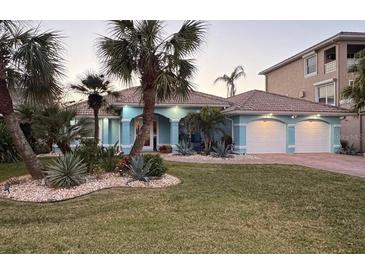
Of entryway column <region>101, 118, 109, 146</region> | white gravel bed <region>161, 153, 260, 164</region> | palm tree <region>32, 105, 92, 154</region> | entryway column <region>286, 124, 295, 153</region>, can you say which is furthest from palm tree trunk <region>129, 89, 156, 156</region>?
entryway column <region>101, 118, 109, 146</region>

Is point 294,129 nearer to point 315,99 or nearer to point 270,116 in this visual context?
point 270,116

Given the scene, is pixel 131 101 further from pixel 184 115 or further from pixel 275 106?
pixel 275 106

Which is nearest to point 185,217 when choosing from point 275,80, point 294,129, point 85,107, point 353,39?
point 294,129

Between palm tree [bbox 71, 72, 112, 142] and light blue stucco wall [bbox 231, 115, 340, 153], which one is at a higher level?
palm tree [bbox 71, 72, 112, 142]

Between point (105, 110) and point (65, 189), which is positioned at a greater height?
point (105, 110)

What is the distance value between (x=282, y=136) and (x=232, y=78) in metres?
17.8

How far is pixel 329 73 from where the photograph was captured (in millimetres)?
26672

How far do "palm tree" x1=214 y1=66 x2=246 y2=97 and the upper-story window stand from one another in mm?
9307

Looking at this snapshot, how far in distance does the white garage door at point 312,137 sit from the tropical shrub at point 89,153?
16479 mm

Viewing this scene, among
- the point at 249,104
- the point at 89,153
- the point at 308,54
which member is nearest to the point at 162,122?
the point at 249,104

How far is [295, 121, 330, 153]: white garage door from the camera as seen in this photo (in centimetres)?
2300

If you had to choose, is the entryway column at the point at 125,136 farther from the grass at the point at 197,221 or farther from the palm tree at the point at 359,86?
the palm tree at the point at 359,86

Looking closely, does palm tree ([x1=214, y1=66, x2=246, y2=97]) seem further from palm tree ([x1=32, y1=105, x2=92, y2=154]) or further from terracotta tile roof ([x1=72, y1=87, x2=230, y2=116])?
palm tree ([x1=32, y1=105, x2=92, y2=154])

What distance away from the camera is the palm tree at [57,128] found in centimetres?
1098
